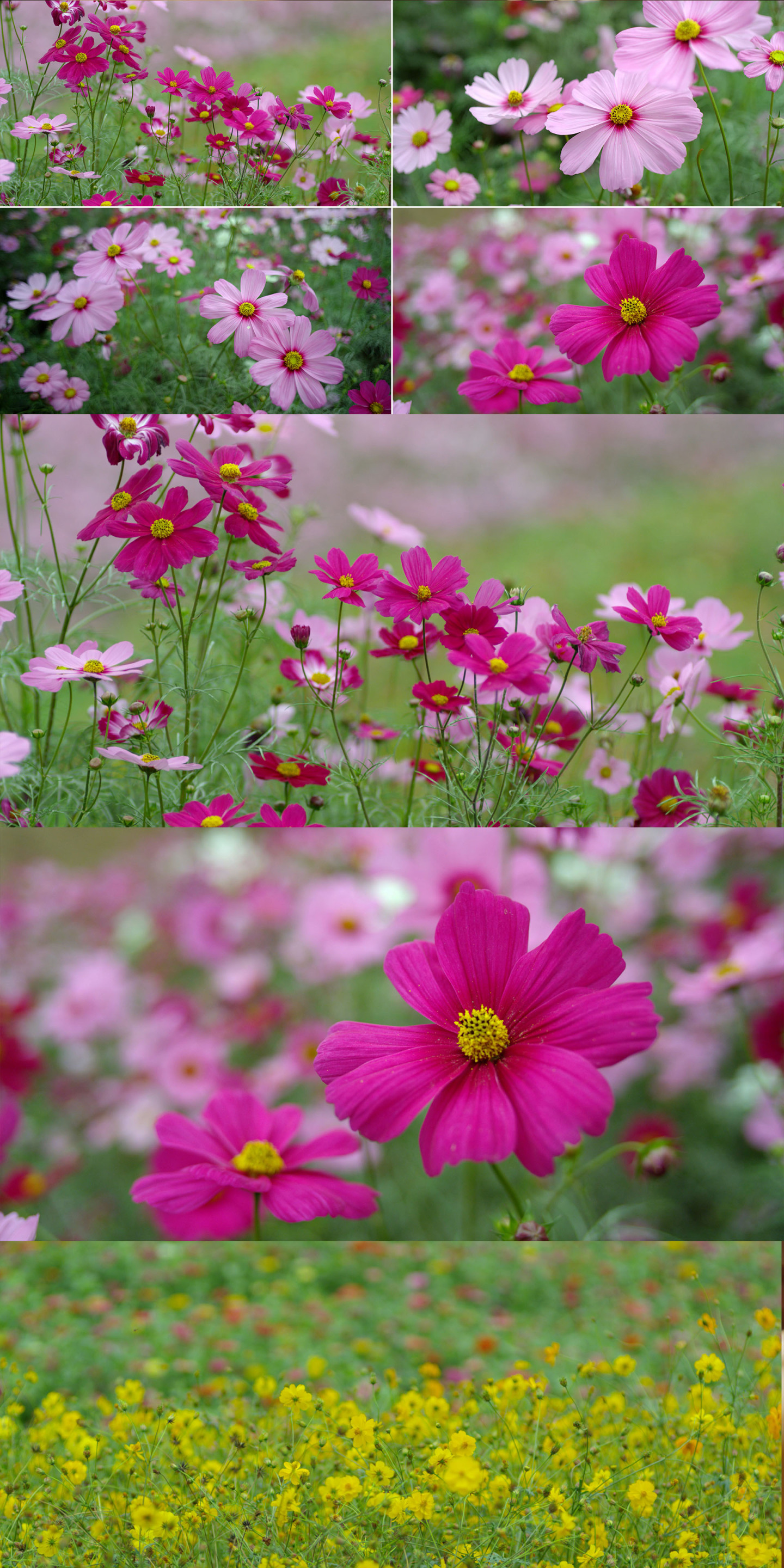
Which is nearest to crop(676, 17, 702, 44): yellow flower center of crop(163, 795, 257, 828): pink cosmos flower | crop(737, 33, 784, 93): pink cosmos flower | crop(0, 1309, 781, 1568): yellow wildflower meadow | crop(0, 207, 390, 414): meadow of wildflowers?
crop(737, 33, 784, 93): pink cosmos flower

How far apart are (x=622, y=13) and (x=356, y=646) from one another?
1384 millimetres

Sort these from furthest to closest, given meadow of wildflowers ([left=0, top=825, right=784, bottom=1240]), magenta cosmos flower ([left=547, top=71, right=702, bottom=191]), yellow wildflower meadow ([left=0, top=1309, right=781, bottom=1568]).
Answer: magenta cosmos flower ([left=547, top=71, right=702, bottom=191]) < meadow of wildflowers ([left=0, top=825, right=784, bottom=1240]) < yellow wildflower meadow ([left=0, top=1309, right=781, bottom=1568])

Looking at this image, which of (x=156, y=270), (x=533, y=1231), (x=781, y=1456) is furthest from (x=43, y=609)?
(x=781, y=1456)

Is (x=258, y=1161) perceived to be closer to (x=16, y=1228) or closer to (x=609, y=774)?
(x=16, y=1228)

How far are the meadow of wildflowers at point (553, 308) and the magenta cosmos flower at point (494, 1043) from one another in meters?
0.98

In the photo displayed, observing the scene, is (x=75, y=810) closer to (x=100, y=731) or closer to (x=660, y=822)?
(x=100, y=731)

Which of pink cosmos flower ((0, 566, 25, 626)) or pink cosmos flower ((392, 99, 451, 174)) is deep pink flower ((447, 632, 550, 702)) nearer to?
pink cosmos flower ((0, 566, 25, 626))

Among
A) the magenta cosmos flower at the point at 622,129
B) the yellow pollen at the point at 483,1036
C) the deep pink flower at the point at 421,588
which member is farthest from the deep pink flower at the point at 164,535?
the magenta cosmos flower at the point at 622,129

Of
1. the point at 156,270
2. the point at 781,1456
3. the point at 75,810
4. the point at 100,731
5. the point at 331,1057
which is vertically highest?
the point at 156,270

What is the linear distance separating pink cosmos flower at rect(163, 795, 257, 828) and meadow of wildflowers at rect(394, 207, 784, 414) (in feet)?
2.41

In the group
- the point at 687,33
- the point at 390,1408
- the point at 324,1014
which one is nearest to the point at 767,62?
the point at 687,33

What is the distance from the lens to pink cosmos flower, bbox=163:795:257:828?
1.32 meters

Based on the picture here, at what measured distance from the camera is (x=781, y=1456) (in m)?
1.09

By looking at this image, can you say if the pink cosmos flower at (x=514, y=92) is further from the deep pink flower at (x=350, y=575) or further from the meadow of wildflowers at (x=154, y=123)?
the deep pink flower at (x=350, y=575)
